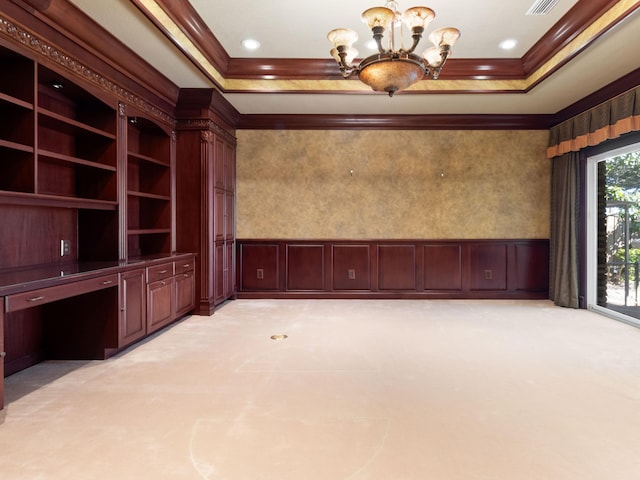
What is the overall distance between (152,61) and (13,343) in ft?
9.22

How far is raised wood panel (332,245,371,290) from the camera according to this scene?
5902mm

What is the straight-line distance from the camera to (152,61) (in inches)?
152

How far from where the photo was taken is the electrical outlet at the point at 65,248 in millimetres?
3410

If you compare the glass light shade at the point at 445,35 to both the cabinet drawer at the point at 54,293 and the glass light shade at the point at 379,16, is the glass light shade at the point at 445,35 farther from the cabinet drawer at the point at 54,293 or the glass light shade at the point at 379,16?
the cabinet drawer at the point at 54,293

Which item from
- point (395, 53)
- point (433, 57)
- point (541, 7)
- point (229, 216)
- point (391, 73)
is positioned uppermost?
point (541, 7)

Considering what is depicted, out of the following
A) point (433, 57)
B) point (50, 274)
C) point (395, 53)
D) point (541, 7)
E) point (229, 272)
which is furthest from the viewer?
point (229, 272)

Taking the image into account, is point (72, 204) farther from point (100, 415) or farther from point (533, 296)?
point (533, 296)

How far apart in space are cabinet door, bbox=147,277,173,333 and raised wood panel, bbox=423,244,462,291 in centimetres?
369

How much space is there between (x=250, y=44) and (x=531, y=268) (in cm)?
501

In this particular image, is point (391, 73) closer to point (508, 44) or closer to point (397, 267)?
point (508, 44)

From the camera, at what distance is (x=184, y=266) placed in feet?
14.7

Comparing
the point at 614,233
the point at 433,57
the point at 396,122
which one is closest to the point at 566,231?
the point at 614,233

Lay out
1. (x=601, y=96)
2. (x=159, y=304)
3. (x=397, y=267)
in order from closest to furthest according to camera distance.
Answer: (x=159, y=304) → (x=601, y=96) → (x=397, y=267)

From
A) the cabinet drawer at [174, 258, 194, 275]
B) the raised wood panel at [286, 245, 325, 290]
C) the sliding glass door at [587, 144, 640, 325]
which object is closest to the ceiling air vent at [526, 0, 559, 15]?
the sliding glass door at [587, 144, 640, 325]
